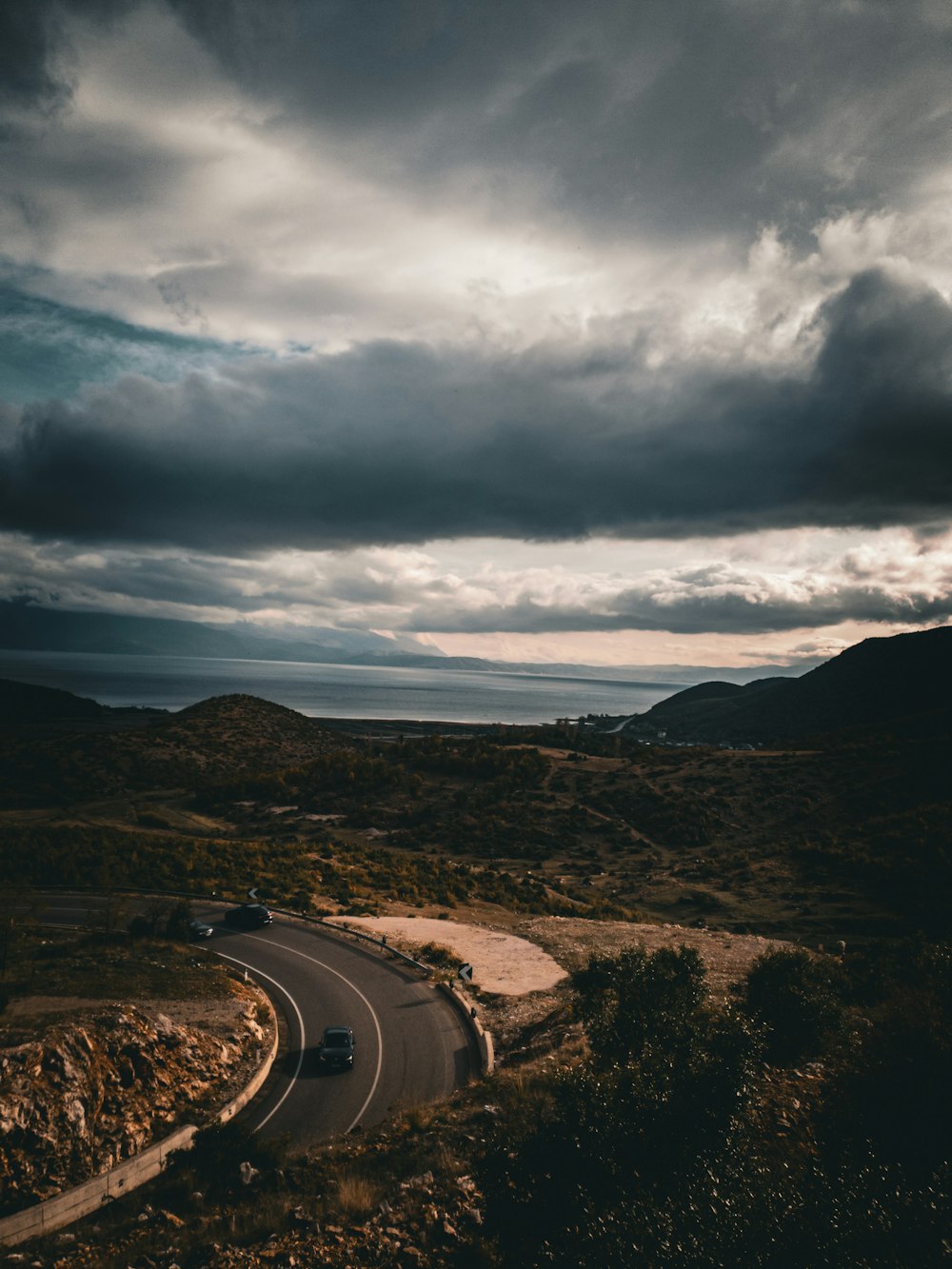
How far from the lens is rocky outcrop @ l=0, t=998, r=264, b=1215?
52.4ft

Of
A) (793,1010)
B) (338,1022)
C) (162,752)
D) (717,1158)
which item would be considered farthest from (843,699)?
(717,1158)

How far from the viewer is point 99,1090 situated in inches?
711

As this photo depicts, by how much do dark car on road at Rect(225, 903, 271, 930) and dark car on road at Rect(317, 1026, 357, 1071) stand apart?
14.9 metres

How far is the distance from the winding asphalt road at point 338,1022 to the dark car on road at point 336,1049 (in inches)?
13.1

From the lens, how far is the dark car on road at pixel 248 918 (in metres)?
37.2

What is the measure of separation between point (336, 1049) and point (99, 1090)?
26.5 ft

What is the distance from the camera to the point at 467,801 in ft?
277

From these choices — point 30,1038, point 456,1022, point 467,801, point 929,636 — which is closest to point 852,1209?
point 456,1022

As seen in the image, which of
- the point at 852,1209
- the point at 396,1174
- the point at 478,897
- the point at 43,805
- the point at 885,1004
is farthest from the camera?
the point at 43,805

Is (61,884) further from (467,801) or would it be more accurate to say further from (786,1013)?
(467,801)

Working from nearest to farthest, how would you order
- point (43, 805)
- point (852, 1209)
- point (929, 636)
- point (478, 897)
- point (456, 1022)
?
1. point (852, 1209)
2. point (456, 1022)
3. point (478, 897)
4. point (43, 805)
5. point (929, 636)

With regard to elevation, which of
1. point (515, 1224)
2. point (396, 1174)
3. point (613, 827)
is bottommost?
point (613, 827)

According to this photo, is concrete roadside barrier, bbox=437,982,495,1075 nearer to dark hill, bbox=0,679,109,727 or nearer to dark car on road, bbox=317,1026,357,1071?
dark car on road, bbox=317,1026,357,1071

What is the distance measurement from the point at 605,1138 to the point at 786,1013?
12302 millimetres
